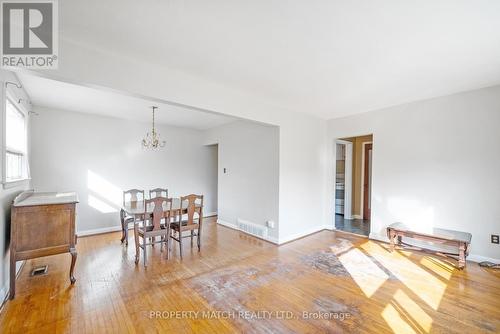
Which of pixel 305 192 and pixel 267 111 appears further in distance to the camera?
pixel 305 192

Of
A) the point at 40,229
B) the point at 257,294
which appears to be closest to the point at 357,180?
the point at 257,294

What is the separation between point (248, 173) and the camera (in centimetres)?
A: 475

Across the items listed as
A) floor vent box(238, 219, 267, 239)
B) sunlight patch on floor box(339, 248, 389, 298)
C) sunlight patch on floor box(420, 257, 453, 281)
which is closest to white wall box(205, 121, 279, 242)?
floor vent box(238, 219, 267, 239)

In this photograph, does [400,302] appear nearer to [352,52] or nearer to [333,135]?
[352,52]

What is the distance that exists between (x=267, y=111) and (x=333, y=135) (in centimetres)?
197

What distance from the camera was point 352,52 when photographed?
88.3 inches

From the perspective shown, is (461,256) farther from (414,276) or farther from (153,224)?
(153,224)

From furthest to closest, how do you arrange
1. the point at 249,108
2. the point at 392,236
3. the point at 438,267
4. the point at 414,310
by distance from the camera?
the point at 392,236, the point at 249,108, the point at 438,267, the point at 414,310

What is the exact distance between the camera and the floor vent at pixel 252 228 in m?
4.34

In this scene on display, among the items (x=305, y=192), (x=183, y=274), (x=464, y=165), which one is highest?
(x=464, y=165)

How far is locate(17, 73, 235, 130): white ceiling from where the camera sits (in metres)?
3.10

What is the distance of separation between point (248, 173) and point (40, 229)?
10.8 ft

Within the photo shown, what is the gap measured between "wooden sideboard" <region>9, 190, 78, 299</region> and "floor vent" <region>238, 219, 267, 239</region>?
2902 millimetres

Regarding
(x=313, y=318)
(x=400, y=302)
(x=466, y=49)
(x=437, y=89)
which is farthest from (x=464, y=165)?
(x=313, y=318)
